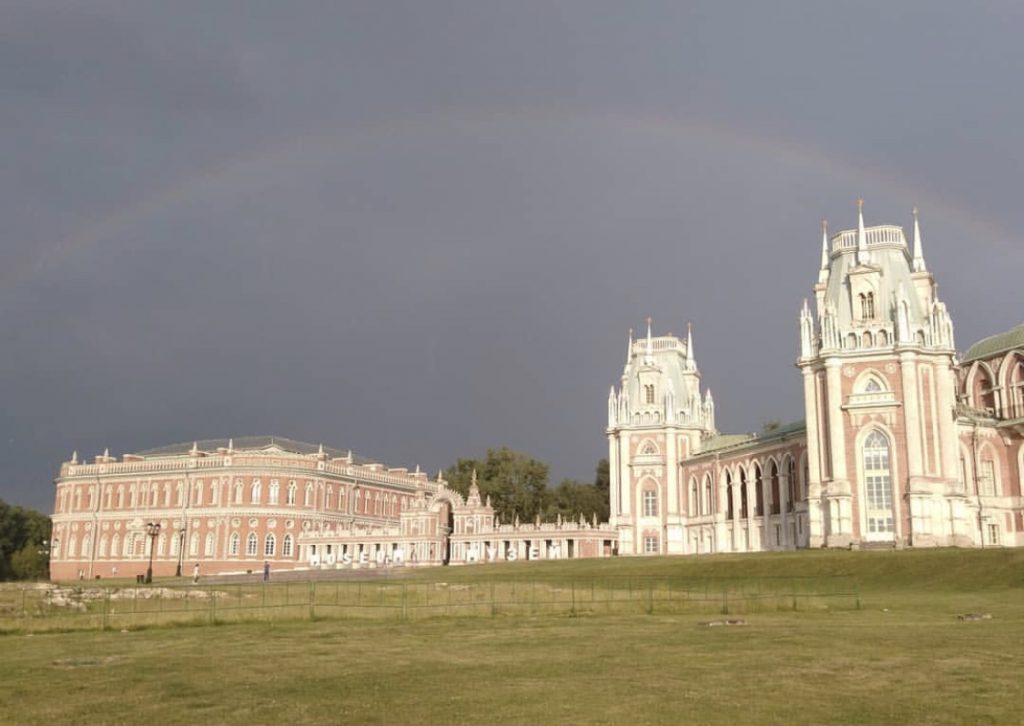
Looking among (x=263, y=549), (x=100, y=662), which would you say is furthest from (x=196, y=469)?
(x=100, y=662)

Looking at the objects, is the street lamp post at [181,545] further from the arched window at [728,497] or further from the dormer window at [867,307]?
the dormer window at [867,307]

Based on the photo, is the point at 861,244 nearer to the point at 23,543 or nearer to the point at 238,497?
the point at 238,497

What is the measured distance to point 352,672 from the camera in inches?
682

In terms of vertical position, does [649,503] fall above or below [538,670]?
above

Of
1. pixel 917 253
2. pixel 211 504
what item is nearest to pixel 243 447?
pixel 211 504

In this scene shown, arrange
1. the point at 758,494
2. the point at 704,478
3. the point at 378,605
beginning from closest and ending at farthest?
the point at 378,605 → the point at 758,494 → the point at 704,478

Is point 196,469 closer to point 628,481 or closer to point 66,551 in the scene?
point 66,551

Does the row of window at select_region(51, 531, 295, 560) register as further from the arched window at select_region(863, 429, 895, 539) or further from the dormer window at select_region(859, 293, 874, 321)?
the dormer window at select_region(859, 293, 874, 321)

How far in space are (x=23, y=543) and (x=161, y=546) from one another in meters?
30.9

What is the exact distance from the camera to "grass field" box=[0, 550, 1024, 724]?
1351 centimetres

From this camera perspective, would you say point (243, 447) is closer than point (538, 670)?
No

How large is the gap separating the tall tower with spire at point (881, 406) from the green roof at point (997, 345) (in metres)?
12.0

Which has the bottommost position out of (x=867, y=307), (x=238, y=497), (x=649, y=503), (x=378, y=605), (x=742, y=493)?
(x=378, y=605)

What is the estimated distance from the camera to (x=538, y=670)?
17.3m
